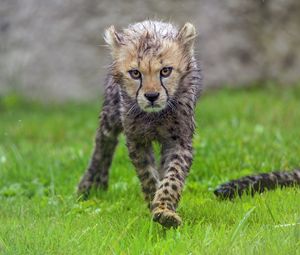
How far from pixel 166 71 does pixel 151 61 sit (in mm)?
170

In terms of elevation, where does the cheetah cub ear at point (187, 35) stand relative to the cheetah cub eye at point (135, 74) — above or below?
above

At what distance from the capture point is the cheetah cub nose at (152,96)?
704 cm

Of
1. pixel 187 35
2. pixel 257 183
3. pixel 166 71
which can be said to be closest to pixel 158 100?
pixel 166 71

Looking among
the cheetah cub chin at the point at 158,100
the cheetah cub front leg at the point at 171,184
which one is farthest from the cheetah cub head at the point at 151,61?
the cheetah cub front leg at the point at 171,184

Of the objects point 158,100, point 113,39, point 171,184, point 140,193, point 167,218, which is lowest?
point 140,193

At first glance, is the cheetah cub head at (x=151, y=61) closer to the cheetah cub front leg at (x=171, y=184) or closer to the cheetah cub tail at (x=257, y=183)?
the cheetah cub front leg at (x=171, y=184)

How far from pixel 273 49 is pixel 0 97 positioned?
536 cm

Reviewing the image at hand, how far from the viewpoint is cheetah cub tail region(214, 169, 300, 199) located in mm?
7762

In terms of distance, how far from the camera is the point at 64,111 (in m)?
15.6

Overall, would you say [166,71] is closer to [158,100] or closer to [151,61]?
[151,61]

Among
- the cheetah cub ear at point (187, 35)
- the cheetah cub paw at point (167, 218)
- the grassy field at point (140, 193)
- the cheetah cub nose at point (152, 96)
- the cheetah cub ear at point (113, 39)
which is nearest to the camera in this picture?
the grassy field at point (140, 193)

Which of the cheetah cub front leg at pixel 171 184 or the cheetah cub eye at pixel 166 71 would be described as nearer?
the cheetah cub front leg at pixel 171 184

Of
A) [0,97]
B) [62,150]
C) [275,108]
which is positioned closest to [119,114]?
[62,150]

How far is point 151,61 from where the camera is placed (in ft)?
23.5
